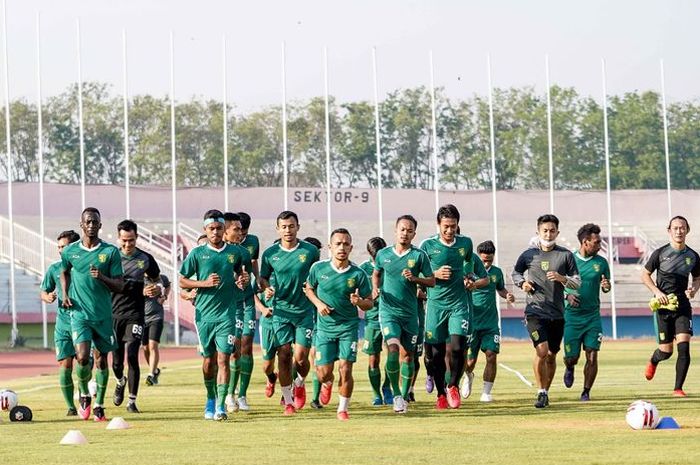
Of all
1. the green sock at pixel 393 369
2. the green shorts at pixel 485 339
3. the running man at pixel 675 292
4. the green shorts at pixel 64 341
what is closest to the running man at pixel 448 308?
the green sock at pixel 393 369

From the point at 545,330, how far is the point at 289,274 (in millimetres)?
3191

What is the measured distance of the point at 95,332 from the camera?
59.3ft

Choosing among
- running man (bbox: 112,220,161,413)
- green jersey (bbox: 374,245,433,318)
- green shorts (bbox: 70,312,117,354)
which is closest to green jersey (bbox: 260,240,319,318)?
green jersey (bbox: 374,245,433,318)

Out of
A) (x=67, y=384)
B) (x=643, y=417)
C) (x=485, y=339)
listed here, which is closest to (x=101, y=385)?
(x=67, y=384)

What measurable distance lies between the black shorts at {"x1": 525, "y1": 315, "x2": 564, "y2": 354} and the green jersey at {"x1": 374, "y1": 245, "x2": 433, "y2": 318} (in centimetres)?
165

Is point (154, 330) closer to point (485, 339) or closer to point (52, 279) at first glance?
point (485, 339)

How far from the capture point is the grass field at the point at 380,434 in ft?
43.5

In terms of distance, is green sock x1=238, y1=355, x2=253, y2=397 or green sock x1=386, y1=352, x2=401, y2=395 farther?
green sock x1=238, y1=355, x2=253, y2=397

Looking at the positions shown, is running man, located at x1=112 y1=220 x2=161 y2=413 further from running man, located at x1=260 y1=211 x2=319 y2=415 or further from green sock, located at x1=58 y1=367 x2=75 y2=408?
running man, located at x1=260 y1=211 x2=319 y2=415

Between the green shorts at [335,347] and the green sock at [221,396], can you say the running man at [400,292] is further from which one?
the green sock at [221,396]

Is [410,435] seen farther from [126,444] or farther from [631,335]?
[631,335]

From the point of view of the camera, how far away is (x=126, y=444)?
14.8 meters

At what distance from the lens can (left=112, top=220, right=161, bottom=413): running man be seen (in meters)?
19.2

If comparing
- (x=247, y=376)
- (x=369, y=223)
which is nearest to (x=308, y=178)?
(x=369, y=223)
